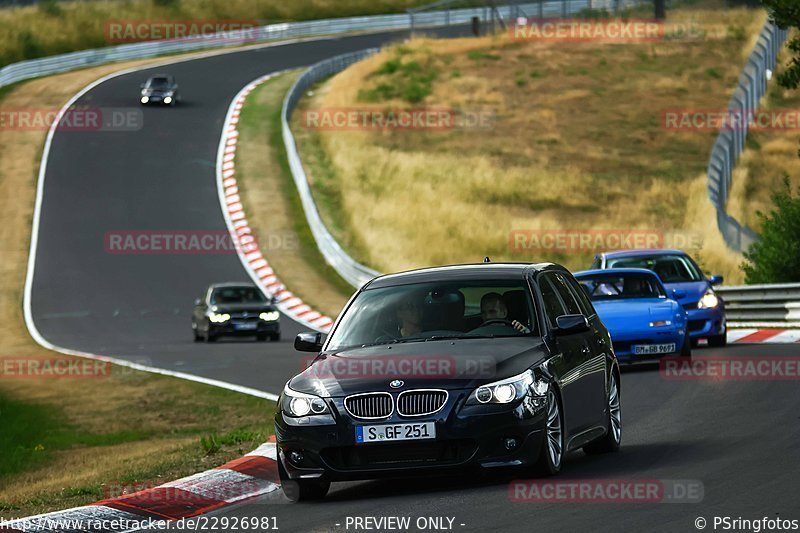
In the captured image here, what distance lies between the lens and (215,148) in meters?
54.8

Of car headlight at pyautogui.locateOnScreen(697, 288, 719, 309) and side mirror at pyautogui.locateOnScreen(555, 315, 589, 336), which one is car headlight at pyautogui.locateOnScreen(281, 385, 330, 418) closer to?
side mirror at pyautogui.locateOnScreen(555, 315, 589, 336)

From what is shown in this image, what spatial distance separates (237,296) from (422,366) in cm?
2309

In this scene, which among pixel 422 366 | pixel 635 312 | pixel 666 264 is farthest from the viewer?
pixel 666 264

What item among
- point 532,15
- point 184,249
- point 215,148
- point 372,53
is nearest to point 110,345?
point 184,249

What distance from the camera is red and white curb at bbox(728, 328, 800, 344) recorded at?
23.6 metres

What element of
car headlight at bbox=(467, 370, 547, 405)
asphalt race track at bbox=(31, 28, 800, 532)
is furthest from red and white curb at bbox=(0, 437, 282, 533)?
car headlight at bbox=(467, 370, 547, 405)

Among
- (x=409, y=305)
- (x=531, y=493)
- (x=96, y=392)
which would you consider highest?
(x=409, y=305)

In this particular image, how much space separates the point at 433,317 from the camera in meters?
10.5

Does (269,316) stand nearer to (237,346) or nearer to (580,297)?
(237,346)

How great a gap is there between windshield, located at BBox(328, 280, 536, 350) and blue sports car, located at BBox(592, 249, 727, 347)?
1226 cm

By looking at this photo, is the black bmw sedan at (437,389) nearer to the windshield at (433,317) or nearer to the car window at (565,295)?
the windshield at (433,317)

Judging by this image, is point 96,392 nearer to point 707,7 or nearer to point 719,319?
point 719,319

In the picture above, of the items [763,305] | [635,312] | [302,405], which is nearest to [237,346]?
[763,305]

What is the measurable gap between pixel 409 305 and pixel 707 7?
8197cm
